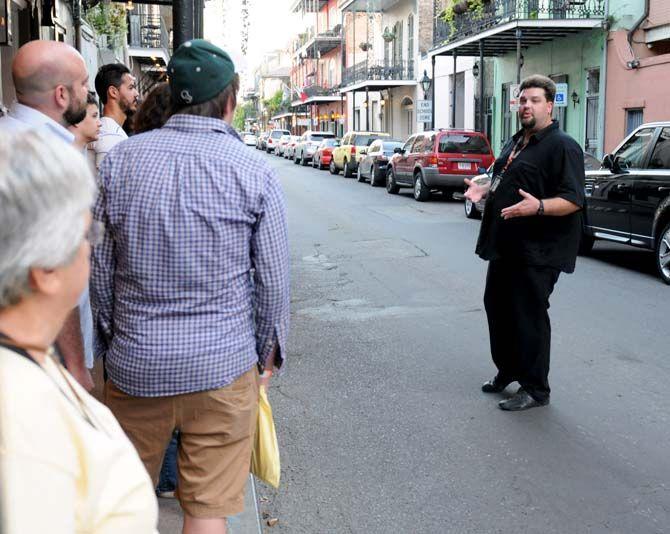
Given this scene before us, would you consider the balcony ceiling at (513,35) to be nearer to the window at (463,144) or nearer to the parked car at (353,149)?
the parked car at (353,149)

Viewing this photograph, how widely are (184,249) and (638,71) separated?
19.9m

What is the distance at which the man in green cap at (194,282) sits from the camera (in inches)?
102

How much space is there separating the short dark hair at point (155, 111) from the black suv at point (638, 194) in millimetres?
7518

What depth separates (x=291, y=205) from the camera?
1980 cm

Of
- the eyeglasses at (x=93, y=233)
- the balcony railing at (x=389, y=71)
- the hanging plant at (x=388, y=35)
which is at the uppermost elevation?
the hanging plant at (x=388, y=35)

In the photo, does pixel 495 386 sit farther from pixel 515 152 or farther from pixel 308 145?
pixel 308 145

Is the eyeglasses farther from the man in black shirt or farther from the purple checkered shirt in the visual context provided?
the man in black shirt

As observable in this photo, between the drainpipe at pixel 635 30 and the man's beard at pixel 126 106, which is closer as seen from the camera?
the man's beard at pixel 126 106

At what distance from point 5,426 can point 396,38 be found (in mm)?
44282

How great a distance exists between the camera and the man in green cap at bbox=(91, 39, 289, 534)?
8.48 ft

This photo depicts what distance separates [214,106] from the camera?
2.73 metres

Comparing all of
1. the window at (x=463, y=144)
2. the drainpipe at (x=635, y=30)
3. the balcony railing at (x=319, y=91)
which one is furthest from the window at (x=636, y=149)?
the balcony railing at (x=319, y=91)

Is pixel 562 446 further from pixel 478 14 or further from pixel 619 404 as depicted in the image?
pixel 478 14

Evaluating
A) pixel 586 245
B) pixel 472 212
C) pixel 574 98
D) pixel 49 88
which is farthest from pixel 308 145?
pixel 49 88
